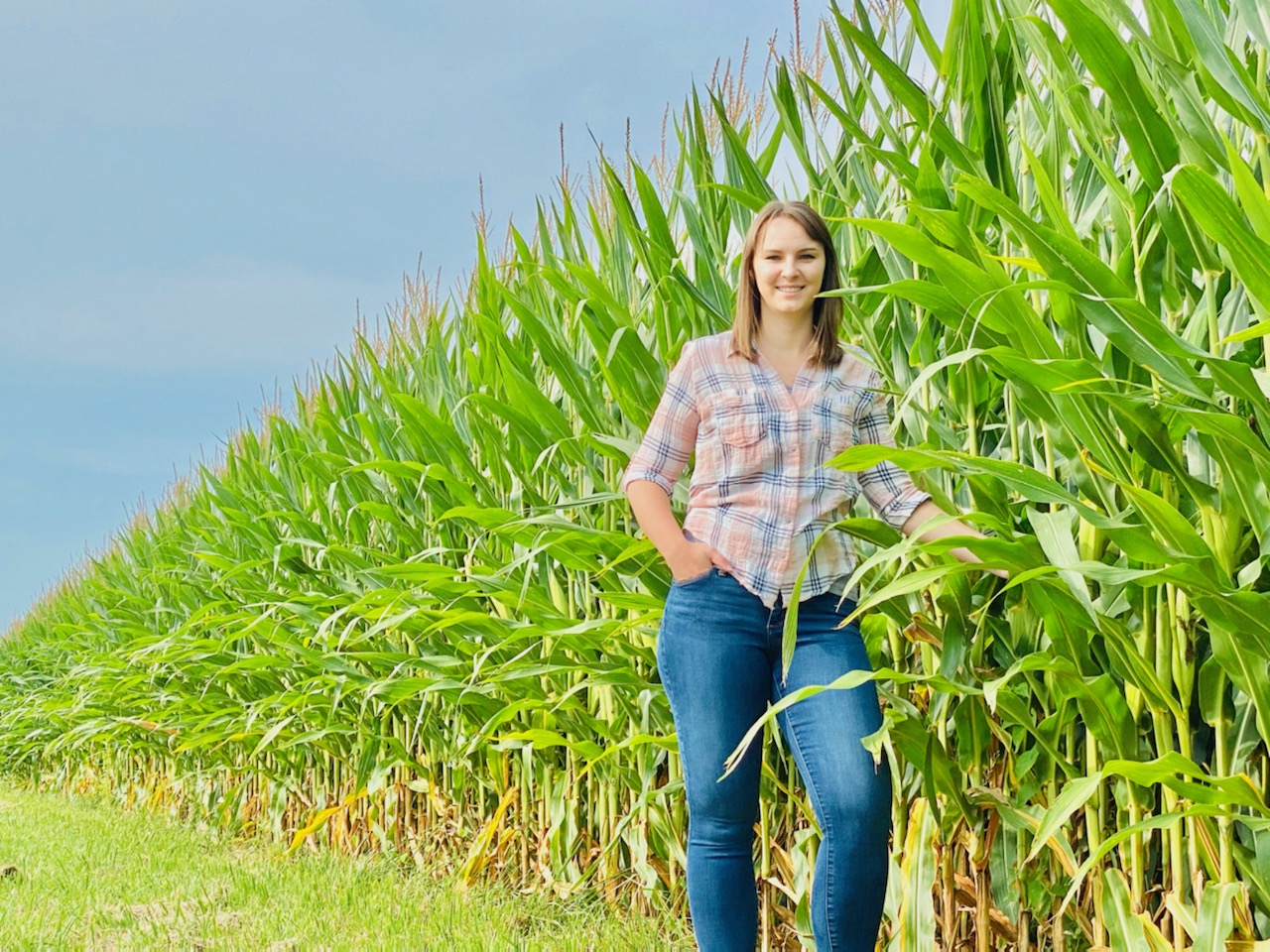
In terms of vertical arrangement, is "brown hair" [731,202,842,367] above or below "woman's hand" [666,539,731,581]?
above

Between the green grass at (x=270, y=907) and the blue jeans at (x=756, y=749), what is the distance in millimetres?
634

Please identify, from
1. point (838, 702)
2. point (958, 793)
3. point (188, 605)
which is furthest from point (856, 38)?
point (188, 605)

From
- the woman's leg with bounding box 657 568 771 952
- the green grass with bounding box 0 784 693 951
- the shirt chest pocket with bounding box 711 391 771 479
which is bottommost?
the green grass with bounding box 0 784 693 951

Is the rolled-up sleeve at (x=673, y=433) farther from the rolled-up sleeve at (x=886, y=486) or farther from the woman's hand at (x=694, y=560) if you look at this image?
the rolled-up sleeve at (x=886, y=486)

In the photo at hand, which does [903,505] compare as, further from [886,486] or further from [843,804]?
[843,804]

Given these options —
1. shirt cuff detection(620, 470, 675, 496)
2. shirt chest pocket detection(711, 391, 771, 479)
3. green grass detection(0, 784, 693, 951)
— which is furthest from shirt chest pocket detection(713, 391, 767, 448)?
green grass detection(0, 784, 693, 951)

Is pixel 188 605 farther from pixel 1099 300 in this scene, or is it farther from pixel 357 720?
pixel 1099 300

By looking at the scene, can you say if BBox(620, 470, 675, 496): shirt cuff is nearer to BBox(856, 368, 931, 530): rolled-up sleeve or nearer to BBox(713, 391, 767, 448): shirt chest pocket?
BBox(713, 391, 767, 448): shirt chest pocket

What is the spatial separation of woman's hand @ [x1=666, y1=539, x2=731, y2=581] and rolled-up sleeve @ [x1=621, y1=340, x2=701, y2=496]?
0.48ft

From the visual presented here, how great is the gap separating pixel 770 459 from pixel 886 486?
0.18m

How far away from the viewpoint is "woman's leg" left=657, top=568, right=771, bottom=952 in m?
1.75

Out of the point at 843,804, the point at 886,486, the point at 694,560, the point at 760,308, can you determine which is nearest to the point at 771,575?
the point at 694,560

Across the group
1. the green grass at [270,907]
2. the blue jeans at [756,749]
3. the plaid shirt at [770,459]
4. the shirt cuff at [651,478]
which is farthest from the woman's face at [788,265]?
the green grass at [270,907]

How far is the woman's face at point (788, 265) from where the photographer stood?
5.84 feet
